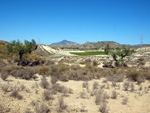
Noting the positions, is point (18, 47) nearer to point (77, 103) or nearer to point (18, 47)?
point (18, 47)

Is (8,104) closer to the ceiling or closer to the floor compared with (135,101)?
closer to the ceiling

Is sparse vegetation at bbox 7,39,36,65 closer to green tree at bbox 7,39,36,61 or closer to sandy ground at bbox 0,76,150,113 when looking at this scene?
green tree at bbox 7,39,36,61

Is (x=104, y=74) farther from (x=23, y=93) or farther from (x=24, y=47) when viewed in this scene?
(x=24, y=47)

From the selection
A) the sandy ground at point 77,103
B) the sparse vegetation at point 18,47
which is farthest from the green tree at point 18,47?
the sandy ground at point 77,103

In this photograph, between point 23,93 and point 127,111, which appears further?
point 23,93

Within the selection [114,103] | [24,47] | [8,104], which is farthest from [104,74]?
[24,47]

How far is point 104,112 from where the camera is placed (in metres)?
6.25

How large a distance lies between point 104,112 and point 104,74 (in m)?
9.01

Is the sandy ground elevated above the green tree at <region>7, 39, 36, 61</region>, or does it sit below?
below

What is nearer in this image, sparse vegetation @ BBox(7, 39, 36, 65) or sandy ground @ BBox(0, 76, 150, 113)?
sandy ground @ BBox(0, 76, 150, 113)

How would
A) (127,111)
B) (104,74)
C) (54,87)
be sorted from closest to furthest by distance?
1. (127,111)
2. (54,87)
3. (104,74)

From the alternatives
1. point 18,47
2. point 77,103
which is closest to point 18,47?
point 18,47

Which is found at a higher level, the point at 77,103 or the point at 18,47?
the point at 18,47

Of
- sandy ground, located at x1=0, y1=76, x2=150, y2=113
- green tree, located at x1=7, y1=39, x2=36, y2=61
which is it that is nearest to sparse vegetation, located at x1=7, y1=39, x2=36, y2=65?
green tree, located at x1=7, y1=39, x2=36, y2=61
